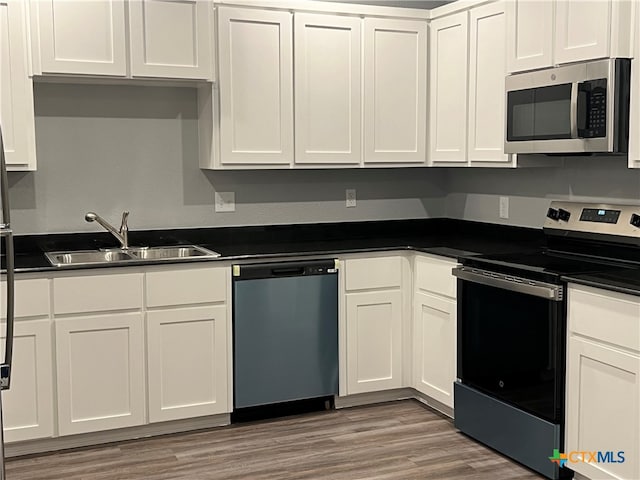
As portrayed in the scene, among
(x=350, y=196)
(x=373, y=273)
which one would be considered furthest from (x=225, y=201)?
(x=373, y=273)

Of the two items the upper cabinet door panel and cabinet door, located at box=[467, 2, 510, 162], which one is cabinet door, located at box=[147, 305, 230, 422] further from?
cabinet door, located at box=[467, 2, 510, 162]

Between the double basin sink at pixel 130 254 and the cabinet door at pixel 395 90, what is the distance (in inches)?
43.0

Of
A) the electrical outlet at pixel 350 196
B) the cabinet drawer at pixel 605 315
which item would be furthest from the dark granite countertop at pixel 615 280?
the electrical outlet at pixel 350 196

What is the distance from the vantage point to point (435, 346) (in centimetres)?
404

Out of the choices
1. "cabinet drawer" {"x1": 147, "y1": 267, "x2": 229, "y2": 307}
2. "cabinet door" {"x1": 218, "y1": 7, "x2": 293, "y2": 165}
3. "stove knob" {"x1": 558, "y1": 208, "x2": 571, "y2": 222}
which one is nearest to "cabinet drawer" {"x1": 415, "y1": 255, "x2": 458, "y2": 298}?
"stove knob" {"x1": 558, "y1": 208, "x2": 571, "y2": 222}

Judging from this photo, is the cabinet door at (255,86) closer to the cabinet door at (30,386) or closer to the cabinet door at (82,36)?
the cabinet door at (82,36)

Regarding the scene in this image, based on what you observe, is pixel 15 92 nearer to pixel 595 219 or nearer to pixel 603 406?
pixel 595 219

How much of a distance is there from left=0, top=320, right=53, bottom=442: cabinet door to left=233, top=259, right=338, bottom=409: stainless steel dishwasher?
884 millimetres

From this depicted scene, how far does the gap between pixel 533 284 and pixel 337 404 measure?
1.43 metres

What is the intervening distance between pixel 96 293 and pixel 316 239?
145 cm

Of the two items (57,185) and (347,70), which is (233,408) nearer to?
(57,185)

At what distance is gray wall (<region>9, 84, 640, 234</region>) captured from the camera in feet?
13.0

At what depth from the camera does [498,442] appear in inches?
138

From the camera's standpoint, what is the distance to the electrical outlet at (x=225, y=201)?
4.38m
